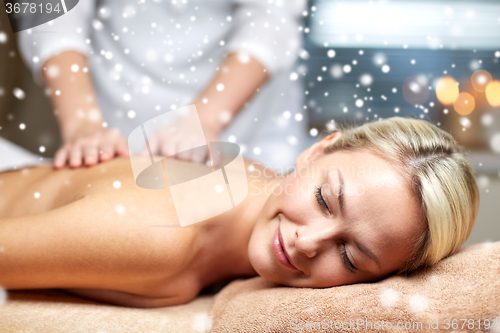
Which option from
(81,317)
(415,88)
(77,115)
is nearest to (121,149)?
(77,115)

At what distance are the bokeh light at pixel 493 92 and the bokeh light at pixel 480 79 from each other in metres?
0.02

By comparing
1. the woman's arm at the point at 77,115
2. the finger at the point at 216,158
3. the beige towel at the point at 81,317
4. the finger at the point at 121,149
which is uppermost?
the woman's arm at the point at 77,115

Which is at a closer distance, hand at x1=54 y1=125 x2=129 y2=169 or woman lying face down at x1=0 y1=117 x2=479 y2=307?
woman lying face down at x1=0 y1=117 x2=479 y2=307

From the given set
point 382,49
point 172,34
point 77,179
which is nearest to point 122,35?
point 172,34

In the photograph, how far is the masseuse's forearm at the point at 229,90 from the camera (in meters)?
0.84

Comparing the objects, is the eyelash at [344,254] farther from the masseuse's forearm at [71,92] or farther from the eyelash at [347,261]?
the masseuse's forearm at [71,92]

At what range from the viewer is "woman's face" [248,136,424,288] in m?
0.57

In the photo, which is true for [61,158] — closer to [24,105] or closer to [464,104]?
[24,105]

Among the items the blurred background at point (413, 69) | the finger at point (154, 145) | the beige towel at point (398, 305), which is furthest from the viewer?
the blurred background at point (413, 69)

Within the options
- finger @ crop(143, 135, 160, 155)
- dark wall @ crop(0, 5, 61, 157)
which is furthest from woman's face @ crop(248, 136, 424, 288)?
dark wall @ crop(0, 5, 61, 157)

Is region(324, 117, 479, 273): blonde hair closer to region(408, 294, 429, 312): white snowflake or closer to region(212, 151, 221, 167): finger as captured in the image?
region(408, 294, 429, 312): white snowflake

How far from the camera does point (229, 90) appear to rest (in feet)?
2.83

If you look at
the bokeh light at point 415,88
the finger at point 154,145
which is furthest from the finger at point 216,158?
the bokeh light at point 415,88

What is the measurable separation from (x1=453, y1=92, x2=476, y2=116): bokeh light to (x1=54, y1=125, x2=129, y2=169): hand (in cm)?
102
